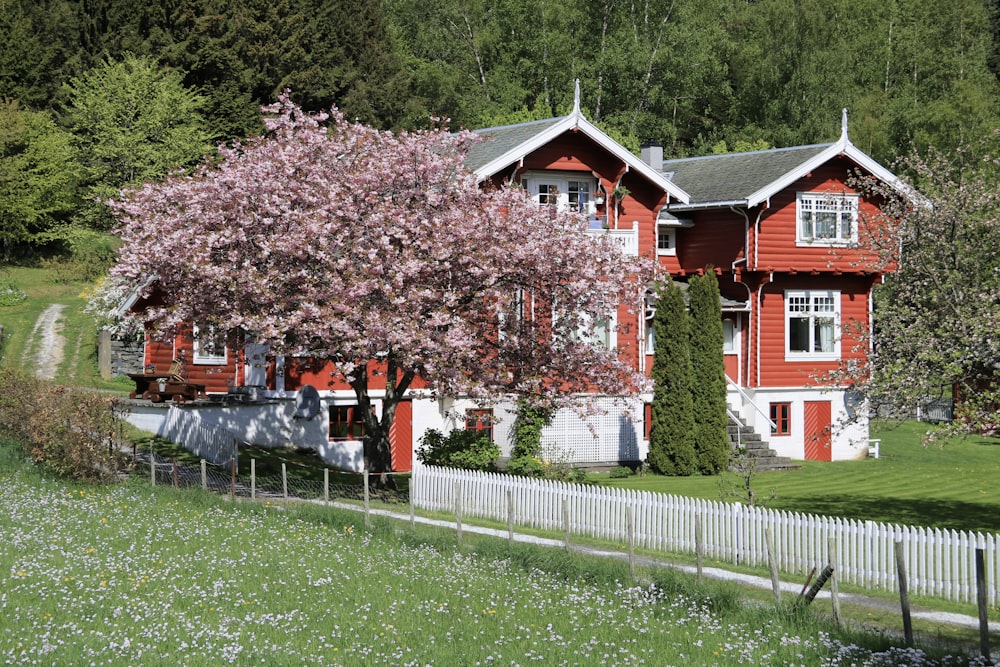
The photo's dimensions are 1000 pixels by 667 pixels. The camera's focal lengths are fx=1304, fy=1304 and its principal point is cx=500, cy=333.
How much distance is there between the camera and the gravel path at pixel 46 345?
160 ft

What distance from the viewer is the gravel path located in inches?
1925

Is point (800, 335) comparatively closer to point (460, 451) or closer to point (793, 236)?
point (793, 236)

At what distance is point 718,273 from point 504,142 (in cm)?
977

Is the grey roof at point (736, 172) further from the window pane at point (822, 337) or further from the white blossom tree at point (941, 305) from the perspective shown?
the white blossom tree at point (941, 305)

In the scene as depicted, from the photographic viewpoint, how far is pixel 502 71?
75250 mm

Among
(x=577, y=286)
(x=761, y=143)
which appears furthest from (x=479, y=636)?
(x=761, y=143)

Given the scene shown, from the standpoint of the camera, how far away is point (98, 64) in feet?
226

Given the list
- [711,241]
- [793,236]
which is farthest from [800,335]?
[711,241]

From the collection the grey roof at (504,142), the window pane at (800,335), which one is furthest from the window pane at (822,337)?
the grey roof at (504,142)

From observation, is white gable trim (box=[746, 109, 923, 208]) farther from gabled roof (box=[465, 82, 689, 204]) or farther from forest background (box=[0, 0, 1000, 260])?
forest background (box=[0, 0, 1000, 260])

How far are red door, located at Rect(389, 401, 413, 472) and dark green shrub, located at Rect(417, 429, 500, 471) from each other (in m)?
5.58

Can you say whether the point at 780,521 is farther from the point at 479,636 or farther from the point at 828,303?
the point at 828,303

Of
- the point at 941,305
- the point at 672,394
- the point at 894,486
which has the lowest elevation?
the point at 894,486

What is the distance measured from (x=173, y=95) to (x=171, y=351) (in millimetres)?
21013
